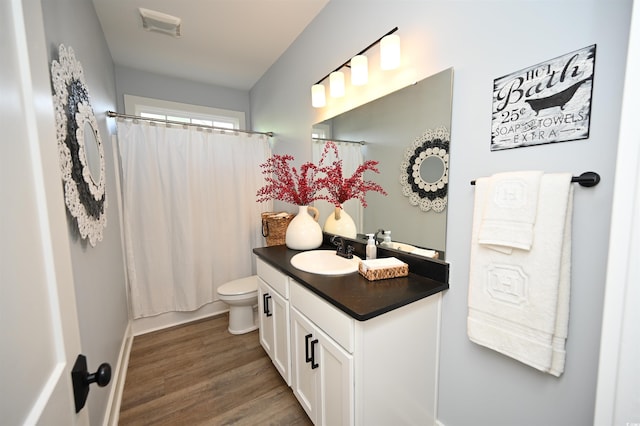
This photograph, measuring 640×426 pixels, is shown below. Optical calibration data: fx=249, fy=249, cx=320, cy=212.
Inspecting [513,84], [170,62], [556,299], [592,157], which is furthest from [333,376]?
[170,62]

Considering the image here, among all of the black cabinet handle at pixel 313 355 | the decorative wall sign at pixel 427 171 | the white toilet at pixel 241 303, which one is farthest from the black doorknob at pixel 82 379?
the white toilet at pixel 241 303

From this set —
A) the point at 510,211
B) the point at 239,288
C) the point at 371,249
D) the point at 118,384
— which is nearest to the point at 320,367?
the point at 371,249

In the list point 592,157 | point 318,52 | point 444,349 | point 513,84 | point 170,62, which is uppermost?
point 170,62

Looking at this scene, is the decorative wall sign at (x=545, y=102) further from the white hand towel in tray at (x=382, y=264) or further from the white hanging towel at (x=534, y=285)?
the white hand towel in tray at (x=382, y=264)

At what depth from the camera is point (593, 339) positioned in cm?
80

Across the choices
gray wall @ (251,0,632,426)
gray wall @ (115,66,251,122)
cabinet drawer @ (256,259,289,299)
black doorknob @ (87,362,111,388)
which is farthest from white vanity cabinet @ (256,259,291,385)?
gray wall @ (115,66,251,122)

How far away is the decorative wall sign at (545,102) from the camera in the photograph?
80cm

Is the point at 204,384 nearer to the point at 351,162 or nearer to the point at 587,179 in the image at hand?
the point at 351,162

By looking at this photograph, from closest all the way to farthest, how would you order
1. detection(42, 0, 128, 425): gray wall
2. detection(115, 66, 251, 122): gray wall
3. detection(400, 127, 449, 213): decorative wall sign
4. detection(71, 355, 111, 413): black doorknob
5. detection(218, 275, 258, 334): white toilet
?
detection(71, 355, 111, 413): black doorknob → detection(42, 0, 128, 425): gray wall → detection(400, 127, 449, 213): decorative wall sign → detection(218, 275, 258, 334): white toilet → detection(115, 66, 251, 122): gray wall

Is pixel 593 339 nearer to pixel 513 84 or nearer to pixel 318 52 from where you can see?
pixel 513 84

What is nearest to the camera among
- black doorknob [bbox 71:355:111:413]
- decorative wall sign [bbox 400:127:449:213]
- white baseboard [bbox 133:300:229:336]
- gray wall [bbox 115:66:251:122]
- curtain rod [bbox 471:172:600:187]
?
black doorknob [bbox 71:355:111:413]

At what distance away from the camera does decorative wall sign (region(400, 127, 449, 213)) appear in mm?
1190

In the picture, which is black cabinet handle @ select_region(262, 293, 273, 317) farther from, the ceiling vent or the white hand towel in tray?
the ceiling vent

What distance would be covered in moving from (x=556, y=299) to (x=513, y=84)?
0.79 meters
